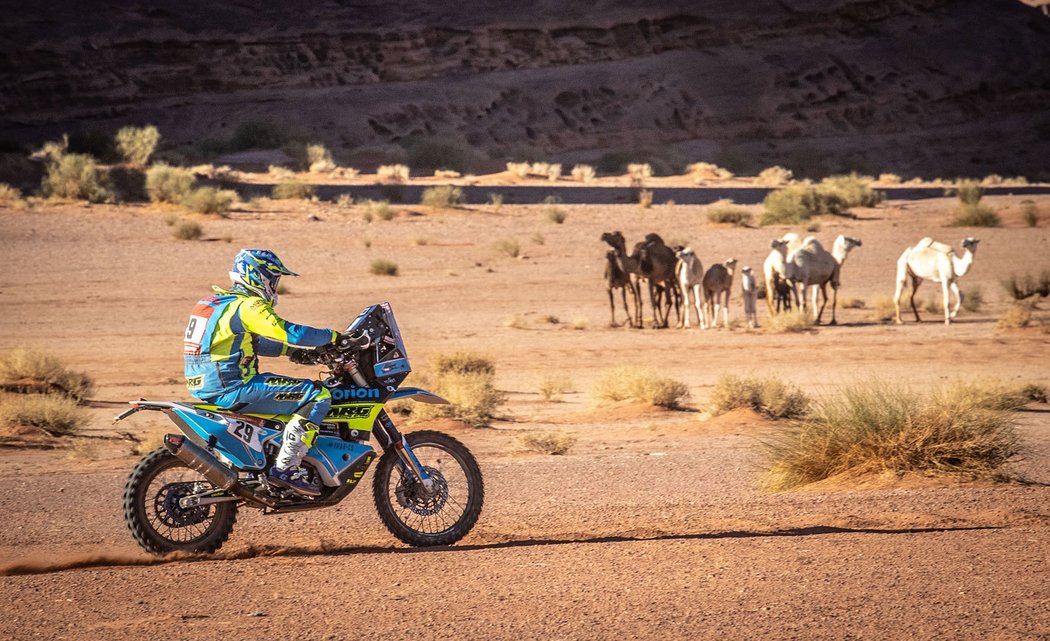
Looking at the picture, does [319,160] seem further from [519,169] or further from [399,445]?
[399,445]

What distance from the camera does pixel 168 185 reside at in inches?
1554

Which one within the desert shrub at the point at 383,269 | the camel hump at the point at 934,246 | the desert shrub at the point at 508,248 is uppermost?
the desert shrub at the point at 508,248

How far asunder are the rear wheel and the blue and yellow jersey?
1.86 ft

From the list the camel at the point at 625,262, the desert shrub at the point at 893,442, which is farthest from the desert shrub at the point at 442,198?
the desert shrub at the point at 893,442

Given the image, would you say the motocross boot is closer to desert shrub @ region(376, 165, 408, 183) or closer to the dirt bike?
the dirt bike

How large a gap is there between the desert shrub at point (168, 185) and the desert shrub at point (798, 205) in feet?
56.9

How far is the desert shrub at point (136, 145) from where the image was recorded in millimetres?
48938

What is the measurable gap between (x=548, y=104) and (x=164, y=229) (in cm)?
3476

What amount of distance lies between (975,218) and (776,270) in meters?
15.8

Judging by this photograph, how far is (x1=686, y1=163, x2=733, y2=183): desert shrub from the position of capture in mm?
55781

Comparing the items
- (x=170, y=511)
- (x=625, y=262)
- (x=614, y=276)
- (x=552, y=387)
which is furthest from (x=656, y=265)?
(x=170, y=511)

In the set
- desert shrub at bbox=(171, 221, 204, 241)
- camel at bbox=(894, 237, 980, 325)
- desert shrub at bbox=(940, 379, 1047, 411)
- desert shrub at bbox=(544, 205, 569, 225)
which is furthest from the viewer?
desert shrub at bbox=(544, 205, 569, 225)

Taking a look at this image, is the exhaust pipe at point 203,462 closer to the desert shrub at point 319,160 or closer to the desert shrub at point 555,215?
the desert shrub at point 555,215

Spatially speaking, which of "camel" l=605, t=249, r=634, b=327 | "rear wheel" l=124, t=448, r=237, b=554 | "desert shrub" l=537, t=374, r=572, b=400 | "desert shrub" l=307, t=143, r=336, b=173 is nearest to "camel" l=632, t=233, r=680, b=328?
"camel" l=605, t=249, r=634, b=327
